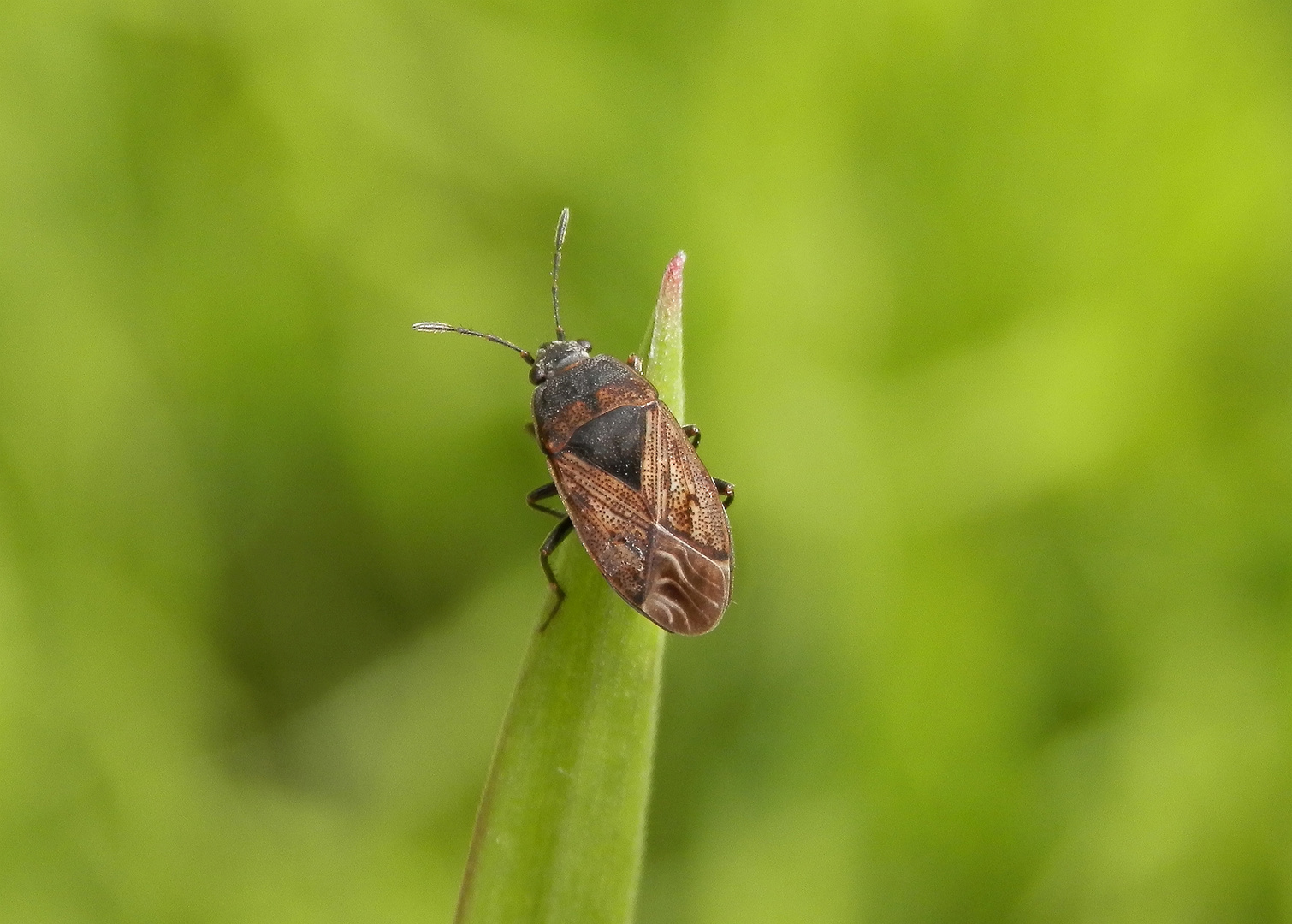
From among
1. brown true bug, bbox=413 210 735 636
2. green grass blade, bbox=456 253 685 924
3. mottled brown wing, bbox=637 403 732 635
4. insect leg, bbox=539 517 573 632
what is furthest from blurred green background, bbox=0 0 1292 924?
green grass blade, bbox=456 253 685 924

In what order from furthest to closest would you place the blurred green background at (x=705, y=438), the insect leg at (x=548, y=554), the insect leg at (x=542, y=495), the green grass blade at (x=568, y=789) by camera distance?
the blurred green background at (x=705, y=438), the insect leg at (x=542, y=495), the insect leg at (x=548, y=554), the green grass blade at (x=568, y=789)

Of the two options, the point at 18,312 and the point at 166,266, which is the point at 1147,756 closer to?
the point at 166,266

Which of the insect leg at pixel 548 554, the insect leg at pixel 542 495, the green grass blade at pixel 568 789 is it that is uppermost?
the insect leg at pixel 542 495

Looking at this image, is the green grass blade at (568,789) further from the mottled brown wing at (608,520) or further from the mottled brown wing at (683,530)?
the mottled brown wing at (683,530)

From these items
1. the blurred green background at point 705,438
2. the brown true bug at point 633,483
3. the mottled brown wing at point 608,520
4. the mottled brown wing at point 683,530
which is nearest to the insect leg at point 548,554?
the brown true bug at point 633,483

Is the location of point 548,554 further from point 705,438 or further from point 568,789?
point 705,438

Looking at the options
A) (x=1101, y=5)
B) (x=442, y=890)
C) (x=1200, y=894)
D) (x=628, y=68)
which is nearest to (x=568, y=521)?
(x=442, y=890)
